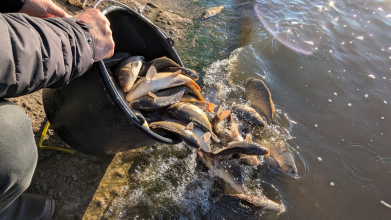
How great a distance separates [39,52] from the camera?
1.32m

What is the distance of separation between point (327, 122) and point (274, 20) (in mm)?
3464

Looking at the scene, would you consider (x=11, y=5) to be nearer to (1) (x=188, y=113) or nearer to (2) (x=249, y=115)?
(1) (x=188, y=113)

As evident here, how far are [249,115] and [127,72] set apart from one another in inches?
81.0

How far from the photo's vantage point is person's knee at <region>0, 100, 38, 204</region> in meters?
1.36

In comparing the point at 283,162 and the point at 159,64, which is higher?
the point at 159,64

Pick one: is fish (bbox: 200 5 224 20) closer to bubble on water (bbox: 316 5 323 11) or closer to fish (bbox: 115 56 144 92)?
bubble on water (bbox: 316 5 323 11)

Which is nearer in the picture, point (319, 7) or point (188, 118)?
point (188, 118)

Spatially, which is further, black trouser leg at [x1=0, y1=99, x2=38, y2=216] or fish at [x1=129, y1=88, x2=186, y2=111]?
fish at [x1=129, y1=88, x2=186, y2=111]

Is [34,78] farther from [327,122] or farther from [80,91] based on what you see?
[327,122]

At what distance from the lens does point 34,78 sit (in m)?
1.33

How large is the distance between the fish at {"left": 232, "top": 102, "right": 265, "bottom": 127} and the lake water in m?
0.30

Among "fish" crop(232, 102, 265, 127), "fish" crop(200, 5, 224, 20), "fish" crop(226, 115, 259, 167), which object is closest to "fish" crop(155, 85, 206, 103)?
"fish" crop(226, 115, 259, 167)

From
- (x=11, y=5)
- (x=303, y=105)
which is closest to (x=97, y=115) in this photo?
(x=11, y=5)

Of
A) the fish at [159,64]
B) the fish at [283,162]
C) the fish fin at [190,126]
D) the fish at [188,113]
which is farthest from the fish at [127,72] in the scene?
the fish at [283,162]
